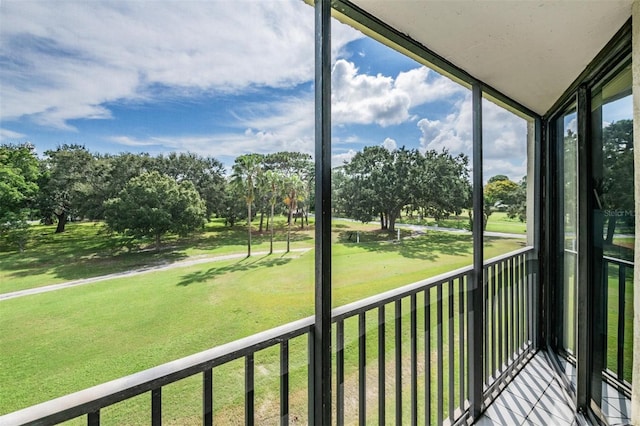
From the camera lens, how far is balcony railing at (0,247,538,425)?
829 mm

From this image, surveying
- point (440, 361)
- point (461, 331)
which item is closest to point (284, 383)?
point (440, 361)

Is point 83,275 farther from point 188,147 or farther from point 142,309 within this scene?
point 188,147

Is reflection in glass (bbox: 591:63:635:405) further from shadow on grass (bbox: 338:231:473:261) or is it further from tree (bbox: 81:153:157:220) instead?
tree (bbox: 81:153:157:220)

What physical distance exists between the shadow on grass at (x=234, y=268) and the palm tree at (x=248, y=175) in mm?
36

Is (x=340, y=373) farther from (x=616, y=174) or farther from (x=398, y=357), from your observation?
(x=616, y=174)

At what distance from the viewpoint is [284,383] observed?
1.14m

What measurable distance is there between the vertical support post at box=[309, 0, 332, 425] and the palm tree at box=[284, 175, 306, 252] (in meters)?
0.07

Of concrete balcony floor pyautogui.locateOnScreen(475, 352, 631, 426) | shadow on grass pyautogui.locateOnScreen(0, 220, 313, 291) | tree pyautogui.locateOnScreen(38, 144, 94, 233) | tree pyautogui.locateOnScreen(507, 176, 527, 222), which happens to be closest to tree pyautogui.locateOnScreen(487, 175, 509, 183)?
tree pyautogui.locateOnScreen(507, 176, 527, 222)

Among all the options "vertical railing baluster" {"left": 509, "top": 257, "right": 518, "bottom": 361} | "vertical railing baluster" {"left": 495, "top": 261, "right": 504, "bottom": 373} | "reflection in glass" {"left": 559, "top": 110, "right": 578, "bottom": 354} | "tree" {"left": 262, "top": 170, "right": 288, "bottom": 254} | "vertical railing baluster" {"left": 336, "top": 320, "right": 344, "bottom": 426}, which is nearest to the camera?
"tree" {"left": 262, "top": 170, "right": 288, "bottom": 254}

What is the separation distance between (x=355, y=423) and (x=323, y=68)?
1494 millimetres

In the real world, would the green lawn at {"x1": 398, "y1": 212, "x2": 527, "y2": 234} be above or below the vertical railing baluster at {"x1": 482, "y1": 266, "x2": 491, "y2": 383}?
above

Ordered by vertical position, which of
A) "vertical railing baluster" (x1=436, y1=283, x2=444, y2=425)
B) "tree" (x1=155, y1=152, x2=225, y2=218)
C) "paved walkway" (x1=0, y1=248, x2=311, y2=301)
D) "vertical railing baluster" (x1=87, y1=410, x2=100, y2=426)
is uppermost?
"tree" (x1=155, y1=152, x2=225, y2=218)

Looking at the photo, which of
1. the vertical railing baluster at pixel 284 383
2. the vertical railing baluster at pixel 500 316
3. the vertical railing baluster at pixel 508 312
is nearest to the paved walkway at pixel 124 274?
the vertical railing baluster at pixel 284 383

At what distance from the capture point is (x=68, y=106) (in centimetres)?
73
